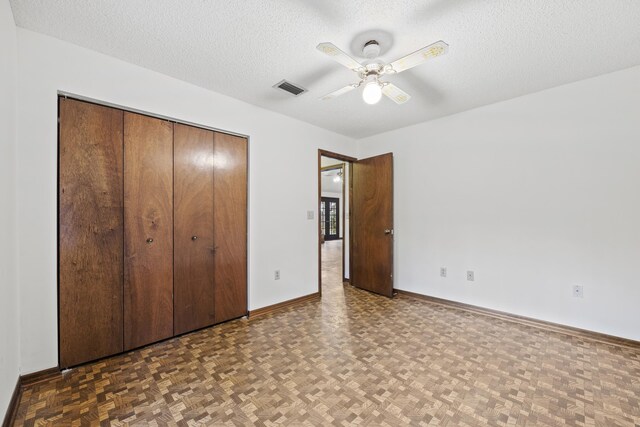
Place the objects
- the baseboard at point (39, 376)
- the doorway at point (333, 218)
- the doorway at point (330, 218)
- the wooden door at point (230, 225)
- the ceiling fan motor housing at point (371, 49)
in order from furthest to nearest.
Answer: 1. the doorway at point (330, 218)
2. the doorway at point (333, 218)
3. the wooden door at point (230, 225)
4. the ceiling fan motor housing at point (371, 49)
5. the baseboard at point (39, 376)

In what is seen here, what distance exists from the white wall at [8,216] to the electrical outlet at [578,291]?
4239 millimetres

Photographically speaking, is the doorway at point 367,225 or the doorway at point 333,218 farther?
the doorway at point 333,218

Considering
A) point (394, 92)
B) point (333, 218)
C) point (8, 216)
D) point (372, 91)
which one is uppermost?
point (394, 92)

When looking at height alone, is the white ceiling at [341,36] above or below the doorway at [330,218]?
above

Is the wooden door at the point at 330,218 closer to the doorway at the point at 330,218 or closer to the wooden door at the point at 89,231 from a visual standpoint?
the doorway at the point at 330,218

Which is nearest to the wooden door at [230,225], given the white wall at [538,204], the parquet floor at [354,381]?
the parquet floor at [354,381]

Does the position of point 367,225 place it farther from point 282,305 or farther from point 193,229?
point 193,229

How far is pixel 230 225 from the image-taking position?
2.88 meters

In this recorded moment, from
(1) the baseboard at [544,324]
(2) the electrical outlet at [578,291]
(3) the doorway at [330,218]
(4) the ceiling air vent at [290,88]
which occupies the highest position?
(4) the ceiling air vent at [290,88]

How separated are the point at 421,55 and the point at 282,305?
288 centimetres

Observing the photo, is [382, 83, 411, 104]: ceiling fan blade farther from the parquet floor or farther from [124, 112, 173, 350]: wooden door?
the parquet floor

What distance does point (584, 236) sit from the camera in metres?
2.52

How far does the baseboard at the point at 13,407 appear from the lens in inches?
56.6

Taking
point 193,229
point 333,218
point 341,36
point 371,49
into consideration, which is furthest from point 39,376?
point 333,218
